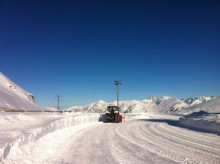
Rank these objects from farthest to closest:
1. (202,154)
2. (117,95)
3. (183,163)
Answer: (117,95)
(202,154)
(183,163)

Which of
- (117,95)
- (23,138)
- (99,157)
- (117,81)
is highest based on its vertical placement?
(117,81)

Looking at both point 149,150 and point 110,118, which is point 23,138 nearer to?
point 149,150

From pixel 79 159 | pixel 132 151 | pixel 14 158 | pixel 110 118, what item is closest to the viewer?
pixel 14 158

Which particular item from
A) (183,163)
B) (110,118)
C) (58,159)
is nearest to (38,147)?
(58,159)

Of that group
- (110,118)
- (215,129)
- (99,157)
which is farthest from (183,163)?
(110,118)

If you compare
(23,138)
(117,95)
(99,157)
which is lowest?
(99,157)

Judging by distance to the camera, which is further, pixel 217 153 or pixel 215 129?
pixel 215 129

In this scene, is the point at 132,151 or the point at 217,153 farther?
the point at 132,151

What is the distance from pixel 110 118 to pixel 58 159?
70.7 feet

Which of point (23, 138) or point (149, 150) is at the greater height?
point (23, 138)

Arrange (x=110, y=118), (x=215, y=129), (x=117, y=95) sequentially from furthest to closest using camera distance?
(x=117, y=95) → (x=110, y=118) → (x=215, y=129)

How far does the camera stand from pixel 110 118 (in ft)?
93.2

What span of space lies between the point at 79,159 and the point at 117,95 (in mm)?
43485

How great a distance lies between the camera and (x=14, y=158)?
5555mm
